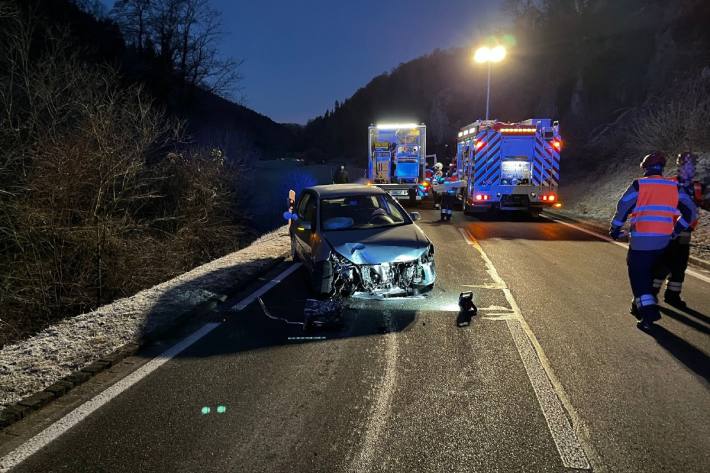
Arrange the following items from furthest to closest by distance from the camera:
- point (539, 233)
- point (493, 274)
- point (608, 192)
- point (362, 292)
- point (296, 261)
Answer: point (608, 192), point (539, 233), point (296, 261), point (493, 274), point (362, 292)

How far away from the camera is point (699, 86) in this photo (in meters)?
25.6

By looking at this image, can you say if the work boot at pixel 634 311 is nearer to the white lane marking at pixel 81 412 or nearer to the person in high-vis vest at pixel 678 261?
the person in high-vis vest at pixel 678 261

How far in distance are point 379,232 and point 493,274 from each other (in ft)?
8.00

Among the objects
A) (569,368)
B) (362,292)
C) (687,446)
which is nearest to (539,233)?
(362,292)

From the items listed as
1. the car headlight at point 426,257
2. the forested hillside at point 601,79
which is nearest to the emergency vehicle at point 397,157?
the forested hillside at point 601,79

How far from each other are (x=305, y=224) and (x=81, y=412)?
458 cm

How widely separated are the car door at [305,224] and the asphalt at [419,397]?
114 cm

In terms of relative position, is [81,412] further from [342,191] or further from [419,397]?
[342,191]

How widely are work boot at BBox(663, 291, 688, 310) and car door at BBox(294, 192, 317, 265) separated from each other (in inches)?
188

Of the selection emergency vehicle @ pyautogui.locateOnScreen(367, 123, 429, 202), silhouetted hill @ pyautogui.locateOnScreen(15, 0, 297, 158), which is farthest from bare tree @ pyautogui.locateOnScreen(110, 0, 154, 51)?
emergency vehicle @ pyautogui.locateOnScreen(367, 123, 429, 202)

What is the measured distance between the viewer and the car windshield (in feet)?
24.1

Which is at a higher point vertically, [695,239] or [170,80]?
[170,80]

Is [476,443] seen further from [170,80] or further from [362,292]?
[170,80]

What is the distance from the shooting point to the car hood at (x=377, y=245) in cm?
638
